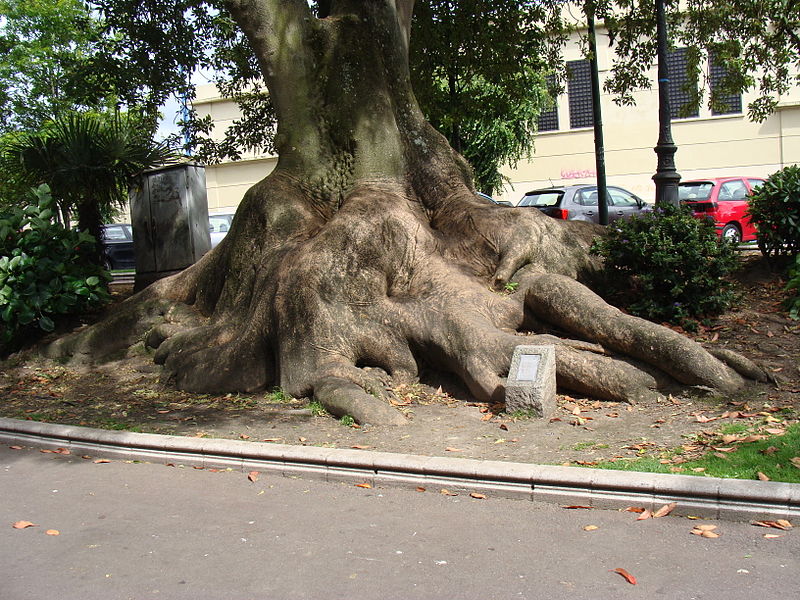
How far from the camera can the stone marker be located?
7004 millimetres

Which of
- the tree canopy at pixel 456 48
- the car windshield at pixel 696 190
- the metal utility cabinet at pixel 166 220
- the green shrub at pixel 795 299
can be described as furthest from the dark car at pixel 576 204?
the green shrub at pixel 795 299

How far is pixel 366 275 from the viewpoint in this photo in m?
8.86

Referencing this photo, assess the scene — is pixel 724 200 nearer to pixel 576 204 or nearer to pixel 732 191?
pixel 732 191

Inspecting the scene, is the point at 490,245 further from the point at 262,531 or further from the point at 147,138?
the point at 147,138

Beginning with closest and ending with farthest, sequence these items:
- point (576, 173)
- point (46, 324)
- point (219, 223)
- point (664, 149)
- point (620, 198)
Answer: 1. point (46, 324)
2. point (664, 149)
3. point (620, 198)
4. point (219, 223)
5. point (576, 173)

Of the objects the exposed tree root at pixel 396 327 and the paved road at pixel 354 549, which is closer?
the paved road at pixel 354 549

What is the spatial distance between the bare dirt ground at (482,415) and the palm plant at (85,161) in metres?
3.88

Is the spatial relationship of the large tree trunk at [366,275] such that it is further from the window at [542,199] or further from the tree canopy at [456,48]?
the window at [542,199]

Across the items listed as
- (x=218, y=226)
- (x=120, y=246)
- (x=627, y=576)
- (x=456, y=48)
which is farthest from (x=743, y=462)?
(x=120, y=246)

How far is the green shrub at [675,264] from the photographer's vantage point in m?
9.21

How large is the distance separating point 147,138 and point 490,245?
717 cm

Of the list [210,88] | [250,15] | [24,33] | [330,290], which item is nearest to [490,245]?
[330,290]

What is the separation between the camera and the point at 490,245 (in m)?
9.40

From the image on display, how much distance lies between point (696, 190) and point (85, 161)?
42.5 ft
